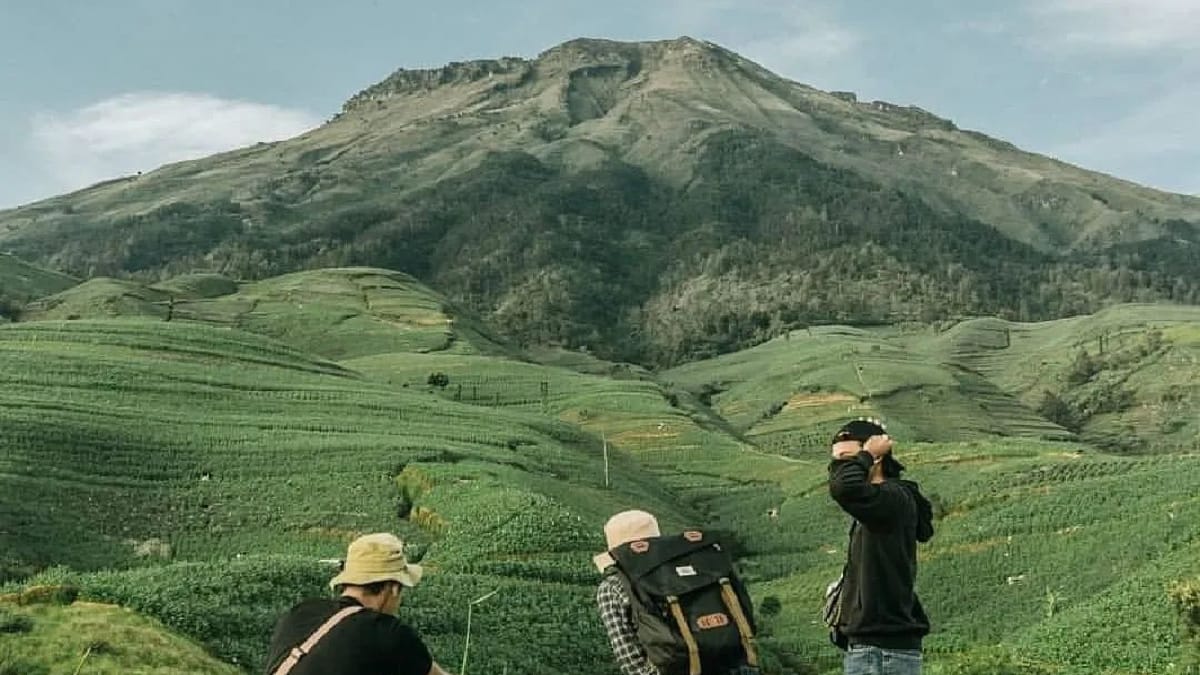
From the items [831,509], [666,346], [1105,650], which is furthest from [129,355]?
[666,346]

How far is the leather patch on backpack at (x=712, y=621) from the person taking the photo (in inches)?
311

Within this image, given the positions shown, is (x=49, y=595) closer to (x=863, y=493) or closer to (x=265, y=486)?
(x=863, y=493)

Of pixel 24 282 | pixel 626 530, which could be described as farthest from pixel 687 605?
pixel 24 282

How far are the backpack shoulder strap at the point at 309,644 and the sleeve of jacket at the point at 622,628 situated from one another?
1.90 metres

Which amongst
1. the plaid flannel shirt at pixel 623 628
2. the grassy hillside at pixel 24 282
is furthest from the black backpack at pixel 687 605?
the grassy hillside at pixel 24 282

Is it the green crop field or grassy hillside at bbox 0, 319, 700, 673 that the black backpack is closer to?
the green crop field

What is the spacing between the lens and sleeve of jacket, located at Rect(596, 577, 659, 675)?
27.3 feet

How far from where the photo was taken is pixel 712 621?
312 inches

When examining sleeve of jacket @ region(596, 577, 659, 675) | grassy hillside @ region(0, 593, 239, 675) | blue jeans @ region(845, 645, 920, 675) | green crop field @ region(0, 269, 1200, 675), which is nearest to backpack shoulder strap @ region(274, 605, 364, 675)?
sleeve of jacket @ region(596, 577, 659, 675)

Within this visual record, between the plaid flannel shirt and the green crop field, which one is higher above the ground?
the plaid flannel shirt

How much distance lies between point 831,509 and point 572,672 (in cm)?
3118

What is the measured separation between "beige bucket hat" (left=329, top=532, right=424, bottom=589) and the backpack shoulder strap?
1.24 ft

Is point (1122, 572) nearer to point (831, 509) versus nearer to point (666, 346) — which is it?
point (831, 509)

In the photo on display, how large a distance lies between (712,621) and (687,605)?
21 centimetres
